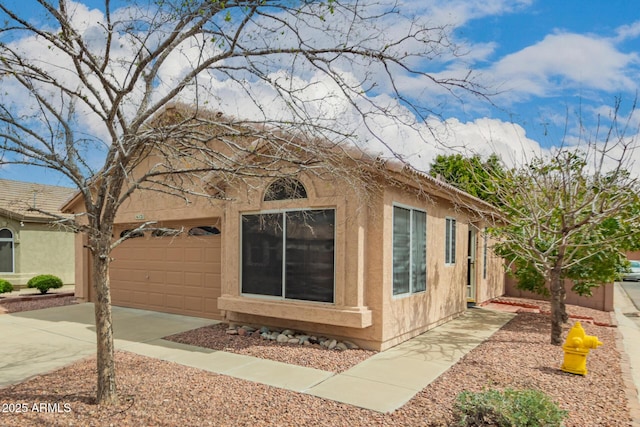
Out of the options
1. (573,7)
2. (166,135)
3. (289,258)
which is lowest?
(289,258)

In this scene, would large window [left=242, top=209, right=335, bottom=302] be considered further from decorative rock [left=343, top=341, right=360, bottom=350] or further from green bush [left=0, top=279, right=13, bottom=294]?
green bush [left=0, top=279, right=13, bottom=294]

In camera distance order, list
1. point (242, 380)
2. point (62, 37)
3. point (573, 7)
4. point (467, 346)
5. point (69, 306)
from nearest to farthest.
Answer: point (62, 37) → point (242, 380) → point (573, 7) → point (467, 346) → point (69, 306)

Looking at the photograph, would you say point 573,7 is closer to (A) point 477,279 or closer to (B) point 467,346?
(B) point 467,346

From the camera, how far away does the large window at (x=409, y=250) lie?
8070 mm

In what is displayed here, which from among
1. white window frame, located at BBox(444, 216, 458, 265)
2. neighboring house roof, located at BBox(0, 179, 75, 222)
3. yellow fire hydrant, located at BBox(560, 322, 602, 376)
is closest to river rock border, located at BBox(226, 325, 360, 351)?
yellow fire hydrant, located at BBox(560, 322, 602, 376)

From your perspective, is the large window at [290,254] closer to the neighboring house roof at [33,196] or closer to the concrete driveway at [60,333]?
the concrete driveway at [60,333]

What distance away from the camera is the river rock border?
777cm

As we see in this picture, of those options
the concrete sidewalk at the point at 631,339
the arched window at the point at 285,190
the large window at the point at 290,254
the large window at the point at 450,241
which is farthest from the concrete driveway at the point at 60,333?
the concrete sidewalk at the point at 631,339

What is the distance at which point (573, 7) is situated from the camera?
6.53 meters

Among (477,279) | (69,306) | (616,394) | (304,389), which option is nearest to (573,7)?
(616,394)

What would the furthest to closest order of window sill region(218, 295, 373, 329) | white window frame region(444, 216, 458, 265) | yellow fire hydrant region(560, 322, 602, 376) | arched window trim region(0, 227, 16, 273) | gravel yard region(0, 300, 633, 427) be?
1. arched window trim region(0, 227, 16, 273)
2. white window frame region(444, 216, 458, 265)
3. window sill region(218, 295, 373, 329)
4. yellow fire hydrant region(560, 322, 602, 376)
5. gravel yard region(0, 300, 633, 427)

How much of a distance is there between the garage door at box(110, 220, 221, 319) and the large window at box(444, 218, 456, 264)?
17.4ft

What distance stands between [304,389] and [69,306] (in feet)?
33.0

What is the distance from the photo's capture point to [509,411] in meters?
4.14
